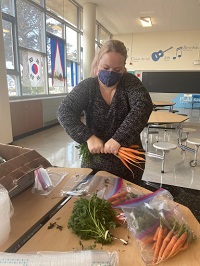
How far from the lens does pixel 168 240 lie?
2.20 ft

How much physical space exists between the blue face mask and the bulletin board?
997cm

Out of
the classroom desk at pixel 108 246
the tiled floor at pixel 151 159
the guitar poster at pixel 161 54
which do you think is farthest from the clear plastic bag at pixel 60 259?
the guitar poster at pixel 161 54

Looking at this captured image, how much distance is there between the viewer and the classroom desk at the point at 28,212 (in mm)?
717

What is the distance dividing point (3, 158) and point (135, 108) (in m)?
0.73

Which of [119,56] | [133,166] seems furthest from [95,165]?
[119,56]

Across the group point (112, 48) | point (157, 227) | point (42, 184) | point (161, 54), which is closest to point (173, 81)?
point (161, 54)

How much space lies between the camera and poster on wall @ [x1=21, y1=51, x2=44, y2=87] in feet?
16.4

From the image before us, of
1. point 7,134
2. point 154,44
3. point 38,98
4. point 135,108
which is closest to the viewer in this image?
point 135,108

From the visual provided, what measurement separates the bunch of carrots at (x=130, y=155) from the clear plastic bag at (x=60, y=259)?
514 mm

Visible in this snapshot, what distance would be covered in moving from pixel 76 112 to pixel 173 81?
10.2m

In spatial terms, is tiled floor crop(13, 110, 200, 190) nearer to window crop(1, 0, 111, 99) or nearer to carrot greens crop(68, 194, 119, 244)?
window crop(1, 0, 111, 99)

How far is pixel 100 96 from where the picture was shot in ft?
3.69

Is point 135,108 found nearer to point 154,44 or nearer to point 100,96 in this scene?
point 100,96

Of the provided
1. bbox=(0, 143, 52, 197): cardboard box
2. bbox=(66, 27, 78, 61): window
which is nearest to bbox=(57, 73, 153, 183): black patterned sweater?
bbox=(0, 143, 52, 197): cardboard box
